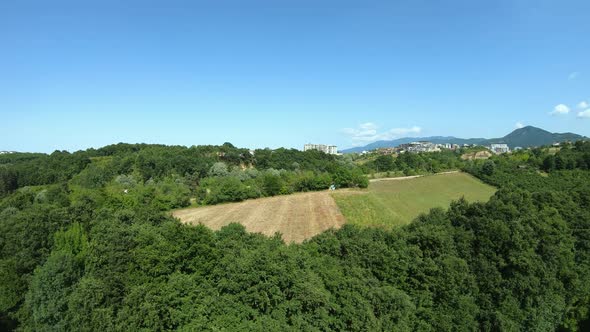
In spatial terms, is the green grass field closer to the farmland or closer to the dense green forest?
the farmland

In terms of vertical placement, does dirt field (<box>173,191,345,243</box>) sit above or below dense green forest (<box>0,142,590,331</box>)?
below

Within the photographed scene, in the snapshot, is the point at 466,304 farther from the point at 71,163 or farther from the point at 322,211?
the point at 71,163

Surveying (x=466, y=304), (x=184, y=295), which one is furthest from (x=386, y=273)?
(x=184, y=295)

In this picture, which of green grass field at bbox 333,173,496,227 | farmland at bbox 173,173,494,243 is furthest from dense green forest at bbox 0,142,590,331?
green grass field at bbox 333,173,496,227

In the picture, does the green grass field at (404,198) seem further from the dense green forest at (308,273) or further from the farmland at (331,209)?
the dense green forest at (308,273)

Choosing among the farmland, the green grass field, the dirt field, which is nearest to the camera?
the dirt field

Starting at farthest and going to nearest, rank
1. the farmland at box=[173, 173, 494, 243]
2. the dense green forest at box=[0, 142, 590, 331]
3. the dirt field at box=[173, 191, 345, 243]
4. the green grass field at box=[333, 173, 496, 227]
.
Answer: the green grass field at box=[333, 173, 496, 227]
the farmland at box=[173, 173, 494, 243]
the dirt field at box=[173, 191, 345, 243]
the dense green forest at box=[0, 142, 590, 331]
